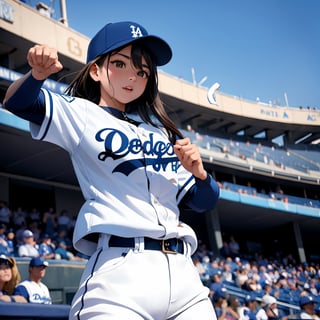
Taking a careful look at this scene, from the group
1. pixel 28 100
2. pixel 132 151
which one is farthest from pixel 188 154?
pixel 28 100

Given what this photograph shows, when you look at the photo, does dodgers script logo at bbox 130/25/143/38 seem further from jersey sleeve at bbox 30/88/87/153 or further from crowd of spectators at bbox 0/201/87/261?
crowd of spectators at bbox 0/201/87/261

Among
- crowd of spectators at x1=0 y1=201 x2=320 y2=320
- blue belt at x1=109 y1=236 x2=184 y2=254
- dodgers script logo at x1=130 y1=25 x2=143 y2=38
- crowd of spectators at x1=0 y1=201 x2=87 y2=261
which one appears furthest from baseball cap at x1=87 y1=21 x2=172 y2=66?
crowd of spectators at x1=0 y1=201 x2=87 y2=261

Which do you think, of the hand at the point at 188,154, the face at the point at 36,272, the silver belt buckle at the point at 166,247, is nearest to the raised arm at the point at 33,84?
the hand at the point at 188,154

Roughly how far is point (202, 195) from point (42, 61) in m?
0.80

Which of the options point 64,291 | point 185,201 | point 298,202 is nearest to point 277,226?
point 298,202

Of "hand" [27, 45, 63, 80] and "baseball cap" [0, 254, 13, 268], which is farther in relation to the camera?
"baseball cap" [0, 254, 13, 268]

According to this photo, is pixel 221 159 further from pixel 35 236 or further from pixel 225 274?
pixel 35 236

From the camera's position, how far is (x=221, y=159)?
19.5m

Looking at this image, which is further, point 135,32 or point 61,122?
point 135,32

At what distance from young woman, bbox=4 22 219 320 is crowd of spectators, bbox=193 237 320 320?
5551 millimetres

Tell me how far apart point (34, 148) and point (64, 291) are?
207 inches

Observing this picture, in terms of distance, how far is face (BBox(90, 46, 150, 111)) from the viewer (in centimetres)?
187

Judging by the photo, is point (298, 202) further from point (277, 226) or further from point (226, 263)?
point (226, 263)

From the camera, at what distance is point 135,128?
6.13ft
